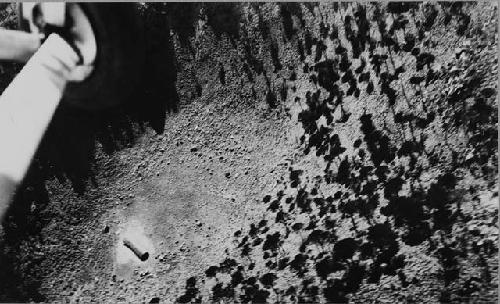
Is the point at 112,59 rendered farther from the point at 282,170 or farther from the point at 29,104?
the point at 282,170

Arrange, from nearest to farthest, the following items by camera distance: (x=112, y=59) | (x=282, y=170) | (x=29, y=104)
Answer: (x=29, y=104)
(x=282, y=170)
(x=112, y=59)

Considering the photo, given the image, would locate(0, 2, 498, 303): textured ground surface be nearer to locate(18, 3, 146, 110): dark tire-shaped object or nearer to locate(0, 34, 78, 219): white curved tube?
locate(18, 3, 146, 110): dark tire-shaped object

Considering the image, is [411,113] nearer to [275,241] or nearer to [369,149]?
[369,149]

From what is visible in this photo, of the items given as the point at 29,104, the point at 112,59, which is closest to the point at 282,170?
the point at 112,59

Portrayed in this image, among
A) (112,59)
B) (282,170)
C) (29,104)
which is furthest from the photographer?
(112,59)

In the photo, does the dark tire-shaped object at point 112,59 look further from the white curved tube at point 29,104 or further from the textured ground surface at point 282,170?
the white curved tube at point 29,104

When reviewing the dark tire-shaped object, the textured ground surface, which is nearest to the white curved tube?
the dark tire-shaped object

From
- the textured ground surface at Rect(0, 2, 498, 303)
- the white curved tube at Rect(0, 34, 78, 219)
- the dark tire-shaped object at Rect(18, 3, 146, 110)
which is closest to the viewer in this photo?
the textured ground surface at Rect(0, 2, 498, 303)

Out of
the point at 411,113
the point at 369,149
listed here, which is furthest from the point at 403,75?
the point at 369,149
